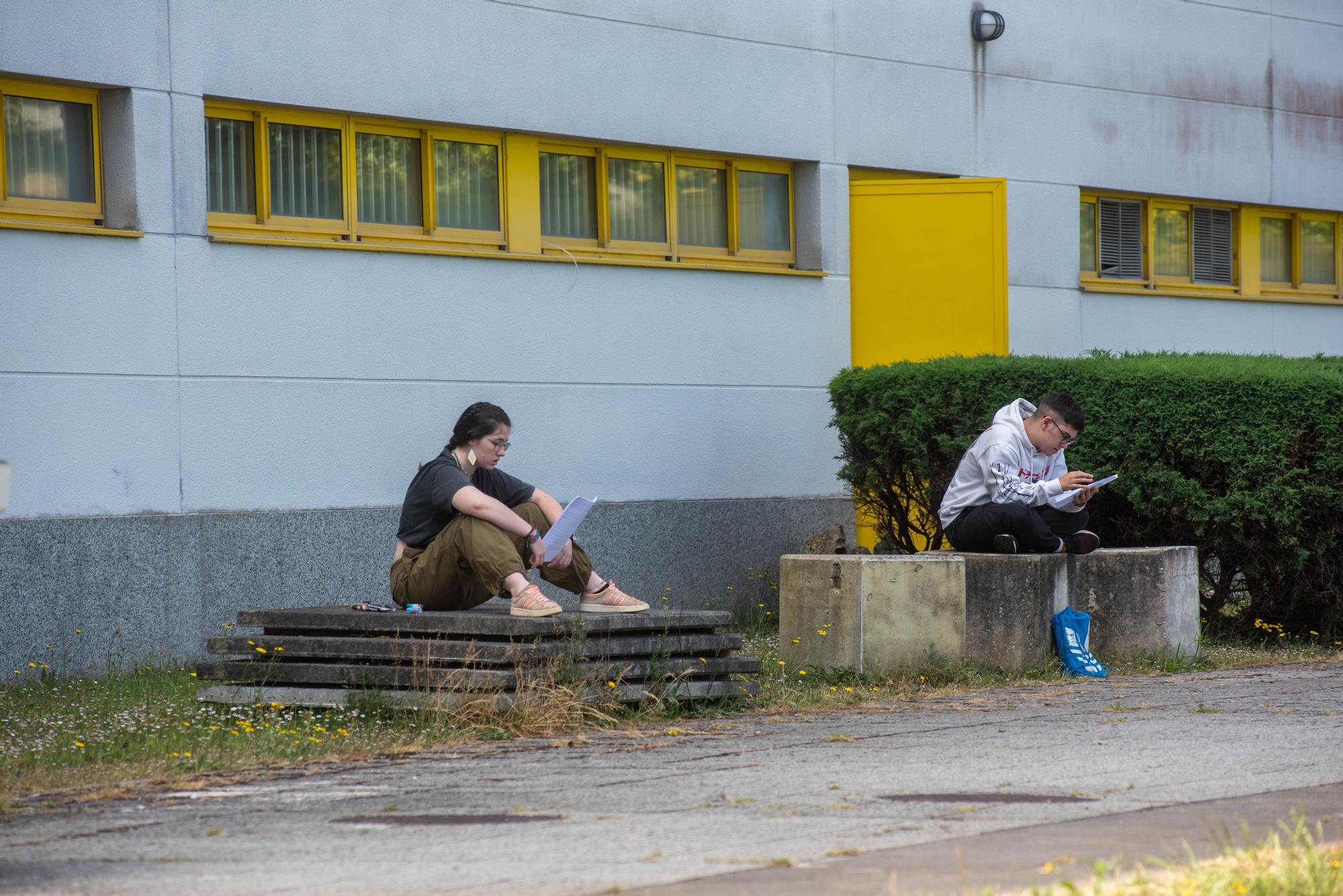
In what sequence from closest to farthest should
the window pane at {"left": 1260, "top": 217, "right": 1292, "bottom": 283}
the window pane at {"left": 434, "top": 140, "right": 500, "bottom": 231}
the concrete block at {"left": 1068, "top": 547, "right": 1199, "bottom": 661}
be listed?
the concrete block at {"left": 1068, "top": 547, "right": 1199, "bottom": 661} → the window pane at {"left": 434, "top": 140, "right": 500, "bottom": 231} → the window pane at {"left": 1260, "top": 217, "right": 1292, "bottom": 283}

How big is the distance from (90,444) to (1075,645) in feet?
18.2

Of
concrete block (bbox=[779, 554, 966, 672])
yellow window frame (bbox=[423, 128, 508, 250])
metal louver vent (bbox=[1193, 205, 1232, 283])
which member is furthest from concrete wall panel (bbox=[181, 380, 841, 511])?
metal louver vent (bbox=[1193, 205, 1232, 283])

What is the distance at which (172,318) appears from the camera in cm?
1068

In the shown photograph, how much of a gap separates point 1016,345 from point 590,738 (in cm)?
839

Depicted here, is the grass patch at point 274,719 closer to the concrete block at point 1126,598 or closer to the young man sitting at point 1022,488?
the concrete block at point 1126,598

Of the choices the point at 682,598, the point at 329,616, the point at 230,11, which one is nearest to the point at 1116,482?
the point at 682,598

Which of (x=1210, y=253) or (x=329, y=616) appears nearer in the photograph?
(x=329, y=616)

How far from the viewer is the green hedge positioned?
10984 mm

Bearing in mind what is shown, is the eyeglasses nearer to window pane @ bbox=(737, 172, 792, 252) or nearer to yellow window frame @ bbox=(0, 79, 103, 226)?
window pane @ bbox=(737, 172, 792, 252)

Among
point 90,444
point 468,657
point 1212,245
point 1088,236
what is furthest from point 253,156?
point 1212,245

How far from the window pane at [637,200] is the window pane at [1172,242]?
5.36 meters

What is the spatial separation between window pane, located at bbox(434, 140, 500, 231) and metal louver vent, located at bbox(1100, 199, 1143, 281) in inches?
239

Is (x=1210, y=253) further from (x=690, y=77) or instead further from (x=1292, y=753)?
(x=1292, y=753)

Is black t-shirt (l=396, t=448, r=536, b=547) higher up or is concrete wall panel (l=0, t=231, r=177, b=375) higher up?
concrete wall panel (l=0, t=231, r=177, b=375)
